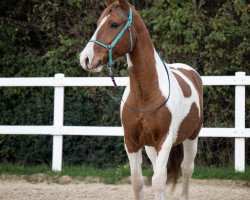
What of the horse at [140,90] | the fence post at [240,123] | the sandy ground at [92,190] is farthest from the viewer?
the fence post at [240,123]

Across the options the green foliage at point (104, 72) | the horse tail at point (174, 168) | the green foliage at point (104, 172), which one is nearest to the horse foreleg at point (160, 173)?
the horse tail at point (174, 168)

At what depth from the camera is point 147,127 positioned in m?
4.96

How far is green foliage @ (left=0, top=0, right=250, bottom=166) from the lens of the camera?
9.31 metres

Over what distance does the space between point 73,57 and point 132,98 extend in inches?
223

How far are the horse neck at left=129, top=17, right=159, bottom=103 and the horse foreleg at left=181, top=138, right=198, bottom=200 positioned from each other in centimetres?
137

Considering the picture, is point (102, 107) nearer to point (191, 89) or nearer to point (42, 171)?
point (42, 171)

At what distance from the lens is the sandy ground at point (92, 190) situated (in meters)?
6.78

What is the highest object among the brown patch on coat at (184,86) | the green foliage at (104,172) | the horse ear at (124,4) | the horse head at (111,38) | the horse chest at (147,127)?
the horse ear at (124,4)

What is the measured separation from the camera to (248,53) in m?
9.83

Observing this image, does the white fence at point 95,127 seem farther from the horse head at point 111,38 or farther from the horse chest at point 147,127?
the horse head at point 111,38

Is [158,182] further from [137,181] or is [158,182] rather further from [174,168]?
[174,168]

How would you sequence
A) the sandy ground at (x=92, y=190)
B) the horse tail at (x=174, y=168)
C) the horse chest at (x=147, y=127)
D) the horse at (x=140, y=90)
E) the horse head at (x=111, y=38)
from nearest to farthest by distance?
the horse head at (x=111, y=38), the horse at (x=140, y=90), the horse chest at (x=147, y=127), the horse tail at (x=174, y=168), the sandy ground at (x=92, y=190)

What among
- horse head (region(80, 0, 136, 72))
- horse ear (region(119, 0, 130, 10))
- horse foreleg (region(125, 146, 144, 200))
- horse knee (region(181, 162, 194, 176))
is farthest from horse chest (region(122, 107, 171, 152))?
horse knee (region(181, 162, 194, 176))

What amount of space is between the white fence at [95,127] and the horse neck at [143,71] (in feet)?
10.2
